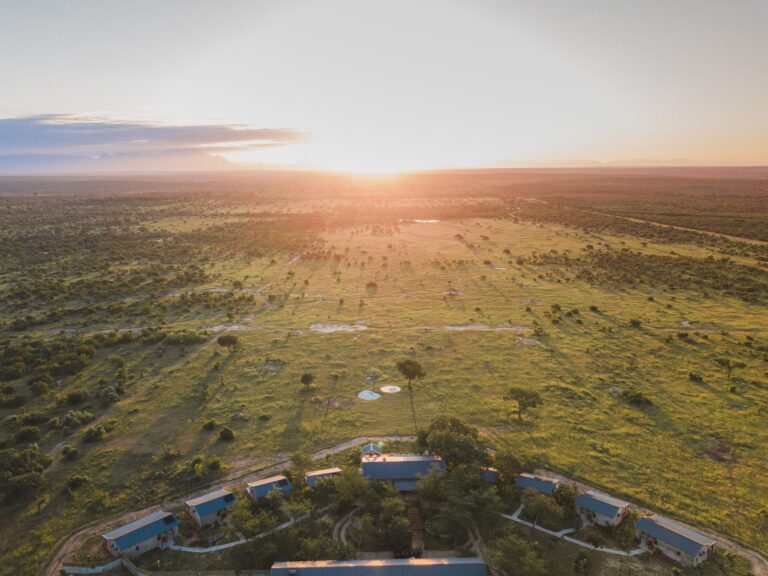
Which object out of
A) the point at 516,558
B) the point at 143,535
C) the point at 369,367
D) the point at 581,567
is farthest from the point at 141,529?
the point at 369,367

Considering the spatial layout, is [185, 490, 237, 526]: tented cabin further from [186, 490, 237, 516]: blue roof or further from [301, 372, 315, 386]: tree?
[301, 372, 315, 386]: tree

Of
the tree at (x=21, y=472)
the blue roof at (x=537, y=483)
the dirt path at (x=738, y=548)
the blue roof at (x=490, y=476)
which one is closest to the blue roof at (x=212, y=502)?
the tree at (x=21, y=472)

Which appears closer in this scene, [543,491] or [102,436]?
[543,491]

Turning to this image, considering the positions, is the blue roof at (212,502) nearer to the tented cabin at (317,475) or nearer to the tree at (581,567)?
the tented cabin at (317,475)

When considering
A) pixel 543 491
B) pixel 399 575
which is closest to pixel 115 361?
pixel 399 575

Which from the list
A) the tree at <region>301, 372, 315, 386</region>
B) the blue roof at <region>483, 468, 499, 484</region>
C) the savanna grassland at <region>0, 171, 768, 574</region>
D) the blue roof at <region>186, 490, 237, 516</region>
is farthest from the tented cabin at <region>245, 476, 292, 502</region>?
the tree at <region>301, 372, 315, 386</region>

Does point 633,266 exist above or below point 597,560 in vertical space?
above

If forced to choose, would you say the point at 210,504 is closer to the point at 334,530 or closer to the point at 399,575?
the point at 334,530
